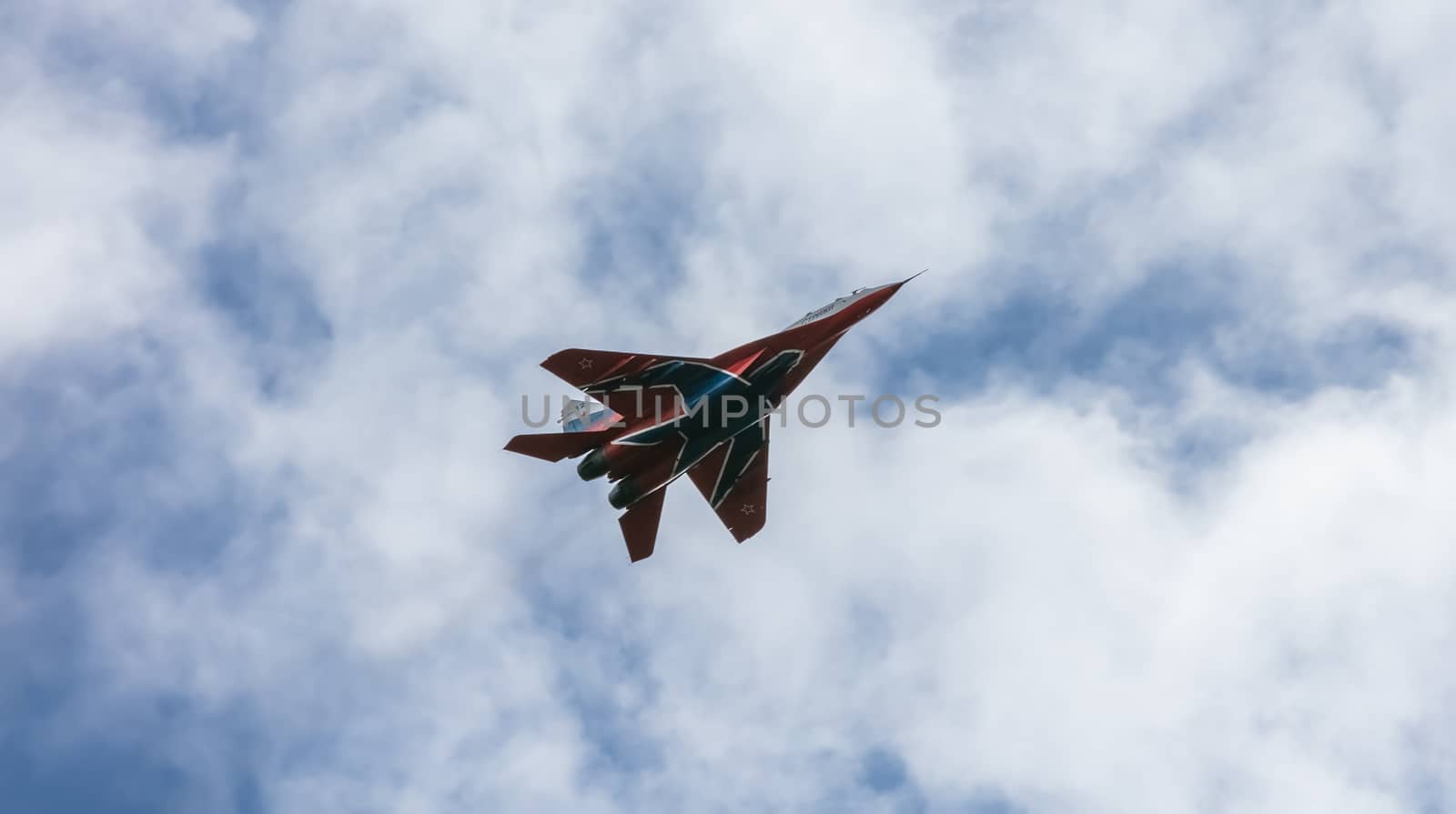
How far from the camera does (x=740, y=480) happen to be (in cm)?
5256

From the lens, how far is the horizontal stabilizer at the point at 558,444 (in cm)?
4725

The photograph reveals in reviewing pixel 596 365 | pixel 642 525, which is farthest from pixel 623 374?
pixel 642 525

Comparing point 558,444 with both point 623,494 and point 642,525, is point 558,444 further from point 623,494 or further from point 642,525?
point 642,525

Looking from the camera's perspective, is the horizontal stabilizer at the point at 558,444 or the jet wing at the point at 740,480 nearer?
the horizontal stabilizer at the point at 558,444

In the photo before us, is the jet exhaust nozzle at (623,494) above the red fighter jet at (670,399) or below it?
below

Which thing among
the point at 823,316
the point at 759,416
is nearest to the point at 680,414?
the point at 759,416

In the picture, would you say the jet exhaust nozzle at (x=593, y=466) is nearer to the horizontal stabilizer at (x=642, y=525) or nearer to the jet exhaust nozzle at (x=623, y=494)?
the jet exhaust nozzle at (x=623, y=494)

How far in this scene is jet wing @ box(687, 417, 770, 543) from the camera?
51750 millimetres

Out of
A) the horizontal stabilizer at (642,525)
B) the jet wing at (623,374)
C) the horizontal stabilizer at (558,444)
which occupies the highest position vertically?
the jet wing at (623,374)

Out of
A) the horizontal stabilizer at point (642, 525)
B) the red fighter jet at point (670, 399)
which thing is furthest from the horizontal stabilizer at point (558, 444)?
the horizontal stabilizer at point (642, 525)

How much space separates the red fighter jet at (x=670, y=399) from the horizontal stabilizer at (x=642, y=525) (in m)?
0.59

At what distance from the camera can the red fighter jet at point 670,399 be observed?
47.2m

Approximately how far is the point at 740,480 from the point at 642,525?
15.2 ft

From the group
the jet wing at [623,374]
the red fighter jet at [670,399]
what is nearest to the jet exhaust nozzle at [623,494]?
the red fighter jet at [670,399]
